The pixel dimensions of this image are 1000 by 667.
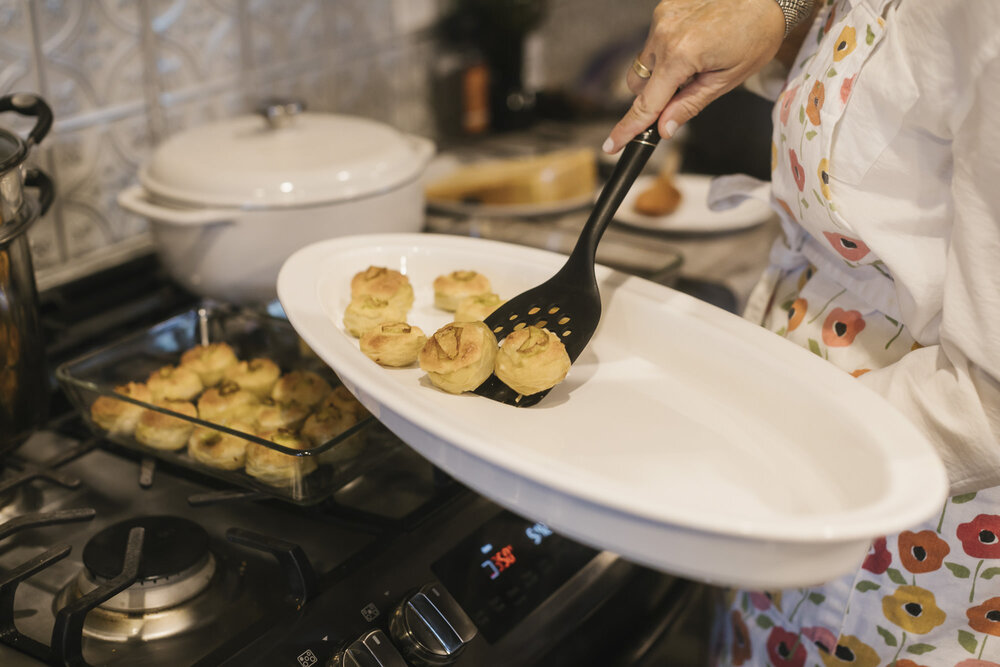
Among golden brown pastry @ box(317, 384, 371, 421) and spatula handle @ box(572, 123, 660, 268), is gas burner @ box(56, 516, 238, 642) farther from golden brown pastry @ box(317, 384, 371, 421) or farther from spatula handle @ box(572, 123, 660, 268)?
spatula handle @ box(572, 123, 660, 268)

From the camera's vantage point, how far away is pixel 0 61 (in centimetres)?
93

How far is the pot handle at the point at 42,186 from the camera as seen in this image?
2.45ft

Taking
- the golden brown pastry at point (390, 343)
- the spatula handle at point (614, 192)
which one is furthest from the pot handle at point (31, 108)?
the spatula handle at point (614, 192)

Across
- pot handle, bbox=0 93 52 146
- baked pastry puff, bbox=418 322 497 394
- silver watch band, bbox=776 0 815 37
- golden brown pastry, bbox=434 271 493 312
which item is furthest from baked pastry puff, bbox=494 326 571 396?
pot handle, bbox=0 93 52 146

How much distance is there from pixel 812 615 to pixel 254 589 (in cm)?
48

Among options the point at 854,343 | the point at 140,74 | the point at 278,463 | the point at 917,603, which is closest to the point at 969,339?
the point at 854,343

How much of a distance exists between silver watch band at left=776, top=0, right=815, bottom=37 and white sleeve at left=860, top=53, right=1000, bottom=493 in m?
0.20

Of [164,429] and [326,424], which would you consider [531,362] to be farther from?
[164,429]

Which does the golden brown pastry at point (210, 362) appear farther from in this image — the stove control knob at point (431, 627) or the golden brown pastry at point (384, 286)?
the stove control knob at point (431, 627)

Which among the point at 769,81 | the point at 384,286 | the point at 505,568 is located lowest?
the point at 505,568

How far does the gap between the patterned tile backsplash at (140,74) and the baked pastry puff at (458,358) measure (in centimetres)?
64

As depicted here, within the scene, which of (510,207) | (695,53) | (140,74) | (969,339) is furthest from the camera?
(510,207)

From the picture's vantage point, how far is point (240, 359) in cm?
89

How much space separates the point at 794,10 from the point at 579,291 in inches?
11.2
